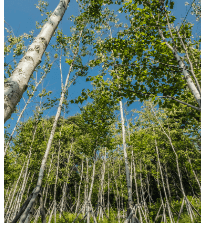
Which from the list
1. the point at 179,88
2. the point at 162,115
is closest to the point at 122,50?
the point at 179,88

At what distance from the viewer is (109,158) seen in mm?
18234

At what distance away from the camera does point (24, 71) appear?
133 centimetres

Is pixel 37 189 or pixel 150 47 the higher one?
pixel 150 47

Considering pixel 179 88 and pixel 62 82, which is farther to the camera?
pixel 62 82

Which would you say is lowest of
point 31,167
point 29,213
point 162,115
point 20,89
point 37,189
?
point 29,213

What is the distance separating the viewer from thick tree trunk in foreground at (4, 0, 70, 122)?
110 centimetres

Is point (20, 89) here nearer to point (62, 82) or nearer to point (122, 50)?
point (122, 50)

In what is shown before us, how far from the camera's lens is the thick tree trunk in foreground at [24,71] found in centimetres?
110

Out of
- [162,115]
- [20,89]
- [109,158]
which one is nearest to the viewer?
[20,89]

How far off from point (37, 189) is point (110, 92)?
3.14 meters

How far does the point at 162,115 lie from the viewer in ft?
38.4

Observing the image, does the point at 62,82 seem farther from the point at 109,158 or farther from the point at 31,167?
the point at 109,158

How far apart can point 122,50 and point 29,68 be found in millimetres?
2852

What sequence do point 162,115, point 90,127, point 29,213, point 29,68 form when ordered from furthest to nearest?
point 162,115 → point 90,127 → point 29,213 → point 29,68
